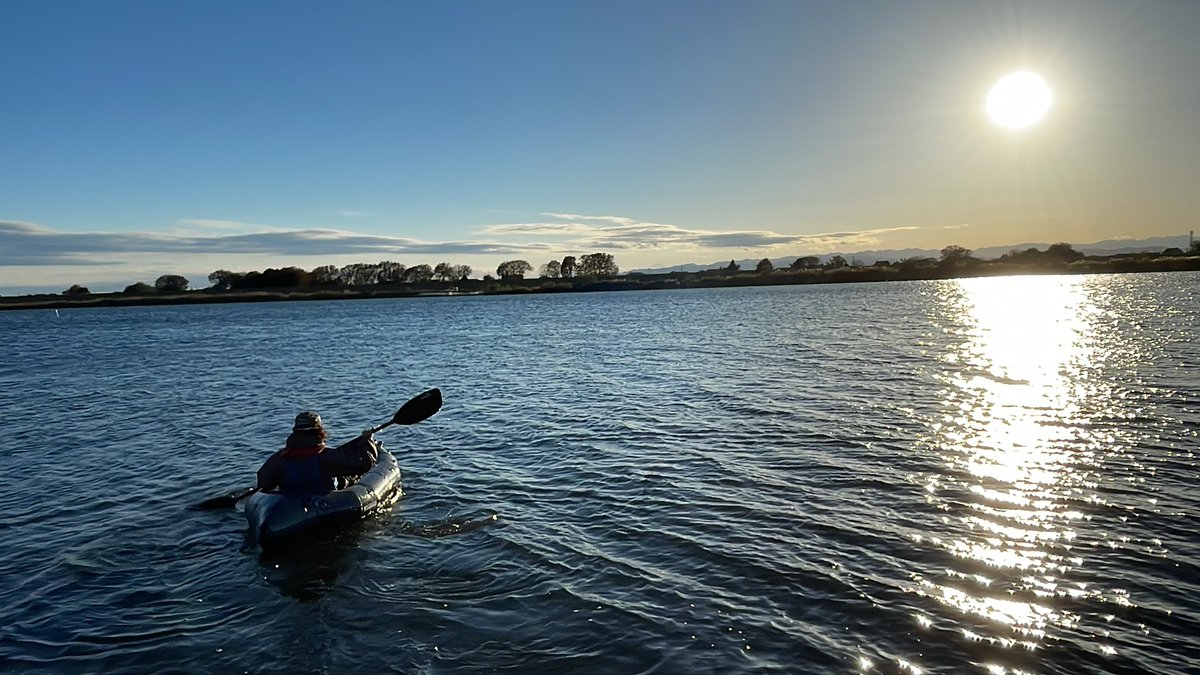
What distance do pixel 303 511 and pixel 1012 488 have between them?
13304 mm

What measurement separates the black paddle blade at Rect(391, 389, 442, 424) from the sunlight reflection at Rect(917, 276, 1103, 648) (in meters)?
11.6

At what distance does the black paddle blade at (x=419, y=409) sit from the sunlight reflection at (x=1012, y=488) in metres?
11.6

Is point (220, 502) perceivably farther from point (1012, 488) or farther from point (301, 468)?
point (1012, 488)

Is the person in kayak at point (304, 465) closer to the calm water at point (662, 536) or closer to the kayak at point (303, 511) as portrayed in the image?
the kayak at point (303, 511)

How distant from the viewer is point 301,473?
1310 centimetres

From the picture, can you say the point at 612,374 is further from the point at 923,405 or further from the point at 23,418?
the point at 23,418

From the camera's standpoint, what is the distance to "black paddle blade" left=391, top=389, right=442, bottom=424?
17891mm

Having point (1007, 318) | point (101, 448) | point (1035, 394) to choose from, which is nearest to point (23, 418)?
point (101, 448)

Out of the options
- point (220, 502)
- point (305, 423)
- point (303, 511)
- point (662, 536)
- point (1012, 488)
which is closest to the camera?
point (662, 536)

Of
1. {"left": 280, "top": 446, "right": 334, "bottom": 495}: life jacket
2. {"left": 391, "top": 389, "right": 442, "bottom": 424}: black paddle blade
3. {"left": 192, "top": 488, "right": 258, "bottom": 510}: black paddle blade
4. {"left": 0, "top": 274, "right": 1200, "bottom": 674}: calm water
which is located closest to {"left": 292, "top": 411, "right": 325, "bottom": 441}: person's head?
{"left": 280, "top": 446, "right": 334, "bottom": 495}: life jacket

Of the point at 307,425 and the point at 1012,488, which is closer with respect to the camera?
the point at 307,425

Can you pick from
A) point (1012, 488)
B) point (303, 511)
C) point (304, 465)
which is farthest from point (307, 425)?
point (1012, 488)

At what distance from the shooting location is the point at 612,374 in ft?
110

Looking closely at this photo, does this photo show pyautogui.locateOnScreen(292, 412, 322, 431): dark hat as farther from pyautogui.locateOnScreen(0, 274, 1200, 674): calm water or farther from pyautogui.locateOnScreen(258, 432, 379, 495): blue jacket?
pyautogui.locateOnScreen(0, 274, 1200, 674): calm water
